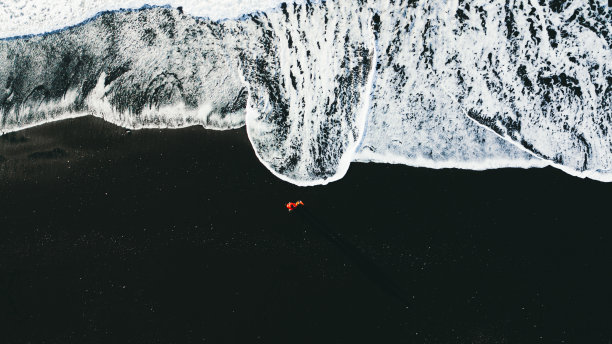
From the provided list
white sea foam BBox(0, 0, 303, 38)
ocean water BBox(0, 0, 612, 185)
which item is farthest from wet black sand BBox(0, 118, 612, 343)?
white sea foam BBox(0, 0, 303, 38)

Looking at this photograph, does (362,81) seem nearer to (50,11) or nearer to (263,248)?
(263,248)

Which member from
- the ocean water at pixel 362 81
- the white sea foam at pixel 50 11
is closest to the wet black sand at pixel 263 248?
the ocean water at pixel 362 81

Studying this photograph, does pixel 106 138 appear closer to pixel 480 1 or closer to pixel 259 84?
pixel 259 84

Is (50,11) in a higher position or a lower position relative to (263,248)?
higher

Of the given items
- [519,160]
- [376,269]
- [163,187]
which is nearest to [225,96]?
[163,187]

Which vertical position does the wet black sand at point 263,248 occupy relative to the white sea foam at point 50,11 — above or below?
below

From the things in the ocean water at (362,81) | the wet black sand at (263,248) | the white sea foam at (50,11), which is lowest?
the wet black sand at (263,248)

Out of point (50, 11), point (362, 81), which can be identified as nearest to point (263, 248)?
point (362, 81)

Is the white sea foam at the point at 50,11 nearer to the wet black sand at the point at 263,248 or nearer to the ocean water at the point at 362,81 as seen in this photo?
the ocean water at the point at 362,81
